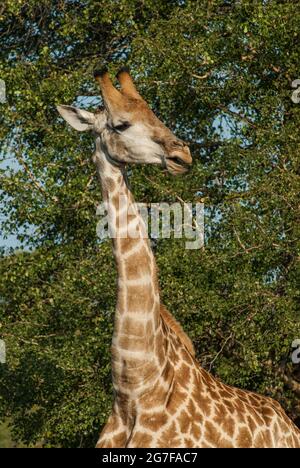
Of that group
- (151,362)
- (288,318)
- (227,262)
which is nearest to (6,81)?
(227,262)

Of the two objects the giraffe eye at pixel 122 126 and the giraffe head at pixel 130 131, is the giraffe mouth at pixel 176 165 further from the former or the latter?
the giraffe eye at pixel 122 126

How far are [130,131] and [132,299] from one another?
1.31m

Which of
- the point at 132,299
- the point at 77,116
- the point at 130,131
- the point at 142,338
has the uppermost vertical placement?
the point at 77,116

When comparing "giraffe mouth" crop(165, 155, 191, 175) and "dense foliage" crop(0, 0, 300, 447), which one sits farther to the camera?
"dense foliage" crop(0, 0, 300, 447)

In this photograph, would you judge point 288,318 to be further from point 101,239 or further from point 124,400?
point 124,400

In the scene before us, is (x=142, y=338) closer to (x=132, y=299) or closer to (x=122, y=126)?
(x=132, y=299)

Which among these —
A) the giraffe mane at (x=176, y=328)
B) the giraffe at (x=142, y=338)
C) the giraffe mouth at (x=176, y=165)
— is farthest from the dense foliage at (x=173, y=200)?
the giraffe mouth at (x=176, y=165)

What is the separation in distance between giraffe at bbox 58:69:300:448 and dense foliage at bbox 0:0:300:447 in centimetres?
435

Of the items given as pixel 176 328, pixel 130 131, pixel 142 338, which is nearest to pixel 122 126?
pixel 130 131

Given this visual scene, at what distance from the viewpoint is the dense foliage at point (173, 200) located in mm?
13570

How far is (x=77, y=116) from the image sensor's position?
912 cm

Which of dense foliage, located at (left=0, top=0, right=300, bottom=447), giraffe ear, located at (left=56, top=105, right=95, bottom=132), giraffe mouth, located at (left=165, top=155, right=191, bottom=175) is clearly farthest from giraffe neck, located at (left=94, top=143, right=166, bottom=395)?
dense foliage, located at (left=0, top=0, right=300, bottom=447)

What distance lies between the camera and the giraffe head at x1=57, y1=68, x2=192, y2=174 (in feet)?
27.0

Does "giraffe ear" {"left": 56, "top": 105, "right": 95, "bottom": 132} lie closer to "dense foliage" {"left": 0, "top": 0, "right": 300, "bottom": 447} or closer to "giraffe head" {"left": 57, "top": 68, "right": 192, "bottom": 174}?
"giraffe head" {"left": 57, "top": 68, "right": 192, "bottom": 174}
